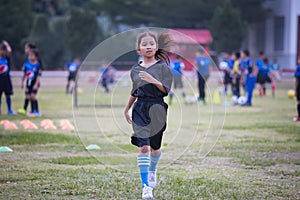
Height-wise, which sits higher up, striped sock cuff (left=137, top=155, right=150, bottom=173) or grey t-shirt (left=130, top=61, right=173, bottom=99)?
grey t-shirt (left=130, top=61, right=173, bottom=99)

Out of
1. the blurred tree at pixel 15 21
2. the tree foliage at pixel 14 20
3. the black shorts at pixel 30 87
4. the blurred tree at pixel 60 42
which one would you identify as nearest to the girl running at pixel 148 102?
the black shorts at pixel 30 87

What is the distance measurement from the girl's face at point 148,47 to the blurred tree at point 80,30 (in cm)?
3638

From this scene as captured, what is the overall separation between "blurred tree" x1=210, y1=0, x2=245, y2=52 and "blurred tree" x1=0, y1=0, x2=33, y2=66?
1288cm

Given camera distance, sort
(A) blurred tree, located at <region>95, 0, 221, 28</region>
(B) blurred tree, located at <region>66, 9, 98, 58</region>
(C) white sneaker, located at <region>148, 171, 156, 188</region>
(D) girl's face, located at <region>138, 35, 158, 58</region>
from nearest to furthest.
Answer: (D) girl's face, located at <region>138, 35, 158, 58</region>, (C) white sneaker, located at <region>148, 171, 156, 188</region>, (B) blurred tree, located at <region>66, 9, 98, 58</region>, (A) blurred tree, located at <region>95, 0, 221, 28</region>

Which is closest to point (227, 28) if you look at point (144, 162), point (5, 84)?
point (5, 84)

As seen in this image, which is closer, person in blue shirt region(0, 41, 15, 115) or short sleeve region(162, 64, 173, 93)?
short sleeve region(162, 64, 173, 93)

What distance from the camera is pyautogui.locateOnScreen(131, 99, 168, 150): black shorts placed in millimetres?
6312

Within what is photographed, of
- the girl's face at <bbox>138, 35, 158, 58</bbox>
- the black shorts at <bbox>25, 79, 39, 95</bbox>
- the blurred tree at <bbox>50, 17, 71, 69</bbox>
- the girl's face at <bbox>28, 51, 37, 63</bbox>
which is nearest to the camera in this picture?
the girl's face at <bbox>138, 35, 158, 58</bbox>

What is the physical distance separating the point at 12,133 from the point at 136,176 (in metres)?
4.75

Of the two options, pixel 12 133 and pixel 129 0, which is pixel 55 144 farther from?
pixel 129 0

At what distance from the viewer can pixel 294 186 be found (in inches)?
276


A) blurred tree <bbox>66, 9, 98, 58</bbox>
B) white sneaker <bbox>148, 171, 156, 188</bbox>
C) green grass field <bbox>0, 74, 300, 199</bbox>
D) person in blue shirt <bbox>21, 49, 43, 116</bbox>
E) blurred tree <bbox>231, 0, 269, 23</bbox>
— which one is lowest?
green grass field <bbox>0, 74, 300, 199</bbox>

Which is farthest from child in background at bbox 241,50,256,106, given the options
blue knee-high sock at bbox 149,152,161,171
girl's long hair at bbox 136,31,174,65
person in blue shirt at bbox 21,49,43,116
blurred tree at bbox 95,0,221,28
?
blurred tree at bbox 95,0,221,28

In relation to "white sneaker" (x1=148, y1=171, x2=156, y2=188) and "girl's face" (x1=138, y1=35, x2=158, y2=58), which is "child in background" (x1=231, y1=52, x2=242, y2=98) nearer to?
"white sneaker" (x1=148, y1=171, x2=156, y2=188)
